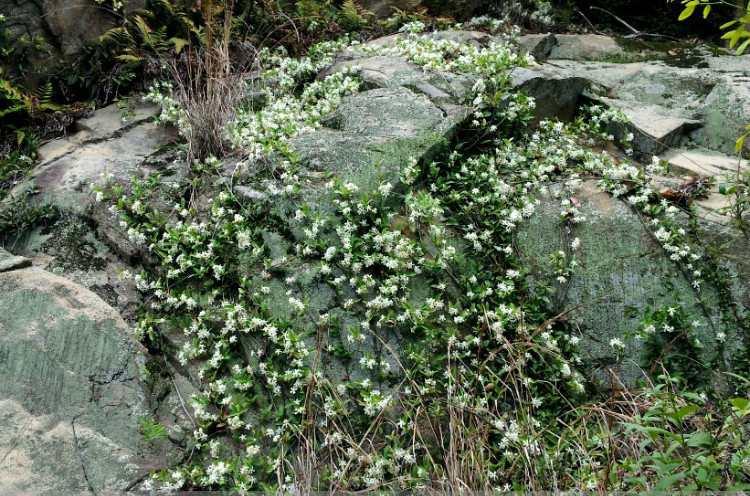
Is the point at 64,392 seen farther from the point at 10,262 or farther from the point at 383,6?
the point at 383,6

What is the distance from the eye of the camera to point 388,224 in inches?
172

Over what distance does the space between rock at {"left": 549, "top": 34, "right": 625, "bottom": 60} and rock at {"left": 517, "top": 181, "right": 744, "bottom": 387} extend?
3034 millimetres

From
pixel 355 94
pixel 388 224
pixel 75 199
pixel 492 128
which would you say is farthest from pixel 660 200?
pixel 75 199

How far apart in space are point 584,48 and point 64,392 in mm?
6612

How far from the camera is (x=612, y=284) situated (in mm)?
4414

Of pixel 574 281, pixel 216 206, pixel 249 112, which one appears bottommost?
pixel 574 281

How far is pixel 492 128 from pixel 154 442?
3.59 meters

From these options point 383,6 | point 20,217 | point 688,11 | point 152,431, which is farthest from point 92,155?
point 688,11

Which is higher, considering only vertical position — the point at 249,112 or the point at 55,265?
the point at 249,112

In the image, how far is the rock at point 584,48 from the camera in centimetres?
707

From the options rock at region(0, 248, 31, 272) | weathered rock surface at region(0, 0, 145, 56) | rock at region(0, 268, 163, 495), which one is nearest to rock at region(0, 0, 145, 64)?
weathered rock surface at region(0, 0, 145, 56)

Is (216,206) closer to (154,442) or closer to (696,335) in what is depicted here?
(154,442)

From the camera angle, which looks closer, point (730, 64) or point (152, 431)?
point (152, 431)

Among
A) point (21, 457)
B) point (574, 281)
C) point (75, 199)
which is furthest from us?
point (75, 199)
